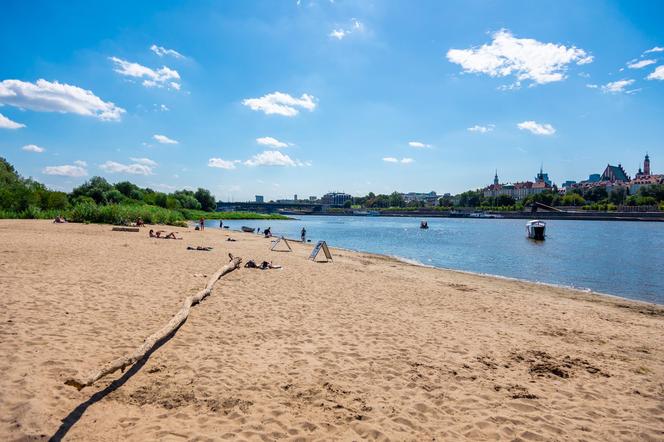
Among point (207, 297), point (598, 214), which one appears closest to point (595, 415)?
point (207, 297)

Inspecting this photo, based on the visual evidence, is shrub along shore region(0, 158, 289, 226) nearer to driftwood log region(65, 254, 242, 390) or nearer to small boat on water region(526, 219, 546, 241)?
driftwood log region(65, 254, 242, 390)

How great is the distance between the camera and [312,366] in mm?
7852

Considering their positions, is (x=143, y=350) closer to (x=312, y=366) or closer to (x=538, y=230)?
(x=312, y=366)

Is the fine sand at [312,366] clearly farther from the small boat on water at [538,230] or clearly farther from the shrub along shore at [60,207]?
the small boat on water at [538,230]

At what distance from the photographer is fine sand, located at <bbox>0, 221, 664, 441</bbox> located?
18.6 feet

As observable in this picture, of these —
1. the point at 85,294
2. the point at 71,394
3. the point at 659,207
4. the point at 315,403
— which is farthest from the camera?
the point at 659,207

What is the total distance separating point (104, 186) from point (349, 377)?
10666cm

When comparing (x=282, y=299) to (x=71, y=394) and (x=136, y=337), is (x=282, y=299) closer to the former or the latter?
(x=136, y=337)

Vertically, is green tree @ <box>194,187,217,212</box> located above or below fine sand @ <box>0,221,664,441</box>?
above

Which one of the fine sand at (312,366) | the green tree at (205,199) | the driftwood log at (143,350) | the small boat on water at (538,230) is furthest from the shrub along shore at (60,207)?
the green tree at (205,199)

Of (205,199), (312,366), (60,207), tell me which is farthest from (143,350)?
(205,199)

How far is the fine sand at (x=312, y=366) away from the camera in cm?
566

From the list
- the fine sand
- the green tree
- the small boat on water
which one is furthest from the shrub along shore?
the green tree

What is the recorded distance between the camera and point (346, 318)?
38.2 feet
